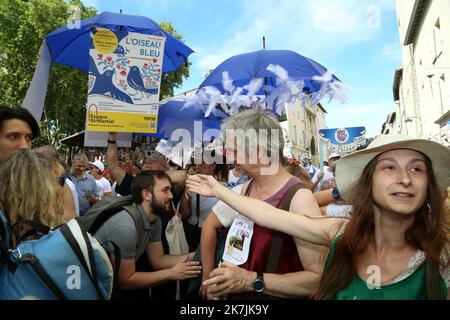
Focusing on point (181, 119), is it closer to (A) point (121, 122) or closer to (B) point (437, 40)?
(A) point (121, 122)

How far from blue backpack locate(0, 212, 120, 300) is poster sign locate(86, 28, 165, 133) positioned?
2.19 m

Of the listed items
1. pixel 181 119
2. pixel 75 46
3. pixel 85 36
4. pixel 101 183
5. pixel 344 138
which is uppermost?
pixel 344 138

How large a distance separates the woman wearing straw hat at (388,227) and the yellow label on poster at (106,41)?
2792mm

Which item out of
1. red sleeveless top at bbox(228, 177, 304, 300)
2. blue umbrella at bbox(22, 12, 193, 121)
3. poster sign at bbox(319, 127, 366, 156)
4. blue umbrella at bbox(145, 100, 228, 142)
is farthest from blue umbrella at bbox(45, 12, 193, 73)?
poster sign at bbox(319, 127, 366, 156)

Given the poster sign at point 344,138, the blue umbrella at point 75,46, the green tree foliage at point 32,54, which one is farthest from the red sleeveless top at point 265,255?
the green tree foliage at point 32,54

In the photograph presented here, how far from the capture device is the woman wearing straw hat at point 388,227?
1301 millimetres

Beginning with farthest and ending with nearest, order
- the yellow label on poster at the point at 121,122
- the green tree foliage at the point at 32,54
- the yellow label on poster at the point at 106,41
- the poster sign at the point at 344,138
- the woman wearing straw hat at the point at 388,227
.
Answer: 1. the green tree foliage at the point at 32,54
2. the poster sign at the point at 344,138
3. the yellow label on poster at the point at 106,41
4. the yellow label on poster at the point at 121,122
5. the woman wearing straw hat at the point at 388,227

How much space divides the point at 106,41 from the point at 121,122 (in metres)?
0.88

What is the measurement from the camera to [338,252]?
1432 millimetres

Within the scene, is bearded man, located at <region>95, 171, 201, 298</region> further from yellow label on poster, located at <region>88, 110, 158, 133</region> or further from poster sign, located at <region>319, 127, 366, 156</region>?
poster sign, located at <region>319, 127, 366, 156</region>

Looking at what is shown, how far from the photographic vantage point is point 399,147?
1384 mm

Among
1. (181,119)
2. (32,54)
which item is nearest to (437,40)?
(181,119)

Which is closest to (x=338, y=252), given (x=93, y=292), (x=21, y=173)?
(x=93, y=292)

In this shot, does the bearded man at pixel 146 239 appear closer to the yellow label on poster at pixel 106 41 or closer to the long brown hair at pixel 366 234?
the long brown hair at pixel 366 234
